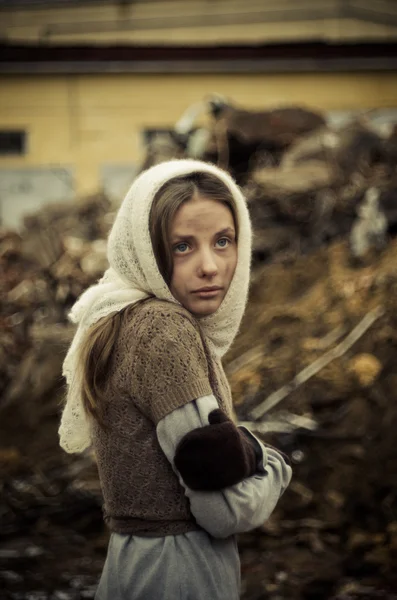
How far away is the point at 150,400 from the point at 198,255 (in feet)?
1.28

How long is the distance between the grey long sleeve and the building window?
12009mm

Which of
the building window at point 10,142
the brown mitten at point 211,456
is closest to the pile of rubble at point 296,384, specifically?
the brown mitten at point 211,456

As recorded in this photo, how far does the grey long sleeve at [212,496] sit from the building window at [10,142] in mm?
12009

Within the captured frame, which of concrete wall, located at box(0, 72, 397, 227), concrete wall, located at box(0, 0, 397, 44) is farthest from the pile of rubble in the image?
concrete wall, located at box(0, 0, 397, 44)

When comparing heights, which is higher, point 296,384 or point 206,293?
point 206,293

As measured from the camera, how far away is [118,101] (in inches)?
519

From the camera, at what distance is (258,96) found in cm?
1302

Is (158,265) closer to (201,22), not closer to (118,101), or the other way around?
(118,101)

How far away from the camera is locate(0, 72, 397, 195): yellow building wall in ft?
42.7

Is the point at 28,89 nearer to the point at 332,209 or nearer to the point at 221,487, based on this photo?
the point at 332,209

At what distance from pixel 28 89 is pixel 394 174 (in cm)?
766

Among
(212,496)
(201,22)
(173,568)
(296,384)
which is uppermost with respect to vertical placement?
(201,22)

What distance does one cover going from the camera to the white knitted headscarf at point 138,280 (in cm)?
207

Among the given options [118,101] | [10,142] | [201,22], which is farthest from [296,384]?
[201,22]
